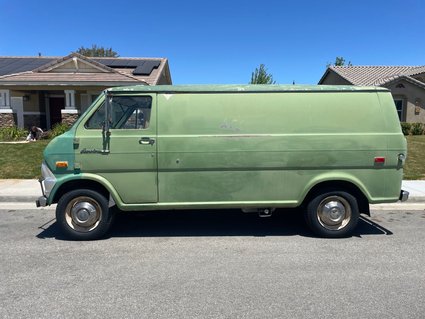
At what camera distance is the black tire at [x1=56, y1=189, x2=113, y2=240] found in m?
5.50

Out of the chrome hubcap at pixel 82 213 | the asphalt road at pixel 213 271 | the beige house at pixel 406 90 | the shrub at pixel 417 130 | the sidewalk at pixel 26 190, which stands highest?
the beige house at pixel 406 90

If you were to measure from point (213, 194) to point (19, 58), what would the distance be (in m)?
27.6

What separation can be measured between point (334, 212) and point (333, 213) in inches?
0.8

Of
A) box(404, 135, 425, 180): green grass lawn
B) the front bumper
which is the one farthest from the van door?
box(404, 135, 425, 180): green grass lawn

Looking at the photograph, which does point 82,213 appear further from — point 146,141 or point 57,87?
point 57,87

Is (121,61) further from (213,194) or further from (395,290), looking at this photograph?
(395,290)

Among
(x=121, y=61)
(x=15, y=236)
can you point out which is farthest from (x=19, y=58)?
(x=15, y=236)

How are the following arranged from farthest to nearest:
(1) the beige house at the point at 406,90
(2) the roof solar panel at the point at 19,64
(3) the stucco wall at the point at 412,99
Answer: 1. (3) the stucco wall at the point at 412,99
2. (1) the beige house at the point at 406,90
3. (2) the roof solar panel at the point at 19,64

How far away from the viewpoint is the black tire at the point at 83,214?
5.50 m

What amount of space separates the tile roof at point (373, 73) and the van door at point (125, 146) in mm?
22514

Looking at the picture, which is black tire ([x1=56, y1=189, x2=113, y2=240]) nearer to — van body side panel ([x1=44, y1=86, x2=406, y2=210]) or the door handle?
van body side panel ([x1=44, y1=86, x2=406, y2=210])

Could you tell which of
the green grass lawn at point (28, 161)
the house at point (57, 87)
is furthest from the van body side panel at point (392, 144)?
the house at point (57, 87)

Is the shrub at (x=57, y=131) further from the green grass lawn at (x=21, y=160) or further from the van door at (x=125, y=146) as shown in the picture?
the van door at (x=125, y=146)

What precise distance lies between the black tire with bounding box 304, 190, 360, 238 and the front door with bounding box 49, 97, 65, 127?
19660 mm
